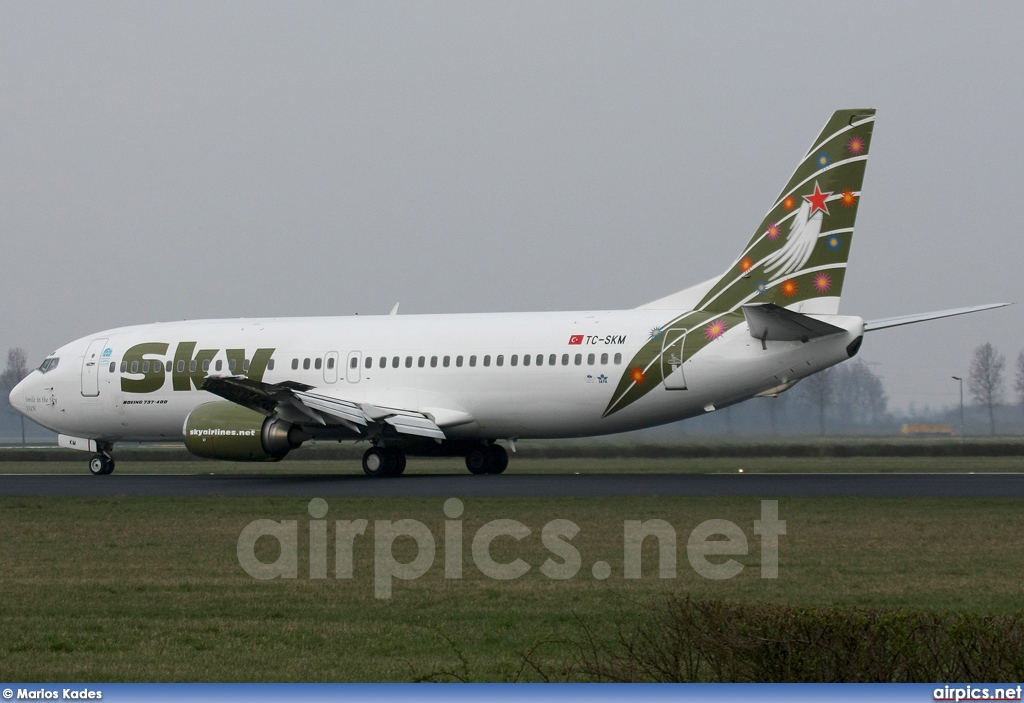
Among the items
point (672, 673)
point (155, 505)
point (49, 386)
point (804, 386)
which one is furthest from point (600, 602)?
point (804, 386)

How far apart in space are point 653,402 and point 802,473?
5524mm

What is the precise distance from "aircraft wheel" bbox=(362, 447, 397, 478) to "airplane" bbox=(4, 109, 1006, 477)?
A: 44mm

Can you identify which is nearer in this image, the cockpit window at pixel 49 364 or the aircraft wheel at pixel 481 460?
the aircraft wheel at pixel 481 460

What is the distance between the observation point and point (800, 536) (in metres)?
19.1

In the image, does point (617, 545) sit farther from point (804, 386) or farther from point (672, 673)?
point (804, 386)

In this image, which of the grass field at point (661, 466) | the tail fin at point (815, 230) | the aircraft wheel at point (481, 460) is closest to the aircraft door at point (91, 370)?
the grass field at point (661, 466)

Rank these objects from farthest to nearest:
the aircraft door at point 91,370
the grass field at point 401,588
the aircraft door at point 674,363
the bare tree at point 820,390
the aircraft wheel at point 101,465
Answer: the bare tree at point 820,390 → the aircraft wheel at point 101,465 → the aircraft door at point 91,370 → the aircraft door at point 674,363 → the grass field at point 401,588

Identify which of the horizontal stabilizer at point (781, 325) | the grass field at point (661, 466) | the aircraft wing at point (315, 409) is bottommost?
the grass field at point (661, 466)

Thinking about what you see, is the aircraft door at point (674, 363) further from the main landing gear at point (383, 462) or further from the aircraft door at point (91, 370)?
the aircraft door at point (91, 370)

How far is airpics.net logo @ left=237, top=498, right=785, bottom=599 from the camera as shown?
51.9 ft

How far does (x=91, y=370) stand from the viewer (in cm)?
4006

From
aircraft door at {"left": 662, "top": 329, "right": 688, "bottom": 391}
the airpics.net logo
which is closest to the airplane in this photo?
aircraft door at {"left": 662, "top": 329, "right": 688, "bottom": 391}

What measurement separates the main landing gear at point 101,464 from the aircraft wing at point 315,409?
28.2ft

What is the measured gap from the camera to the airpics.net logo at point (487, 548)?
15828 millimetres
